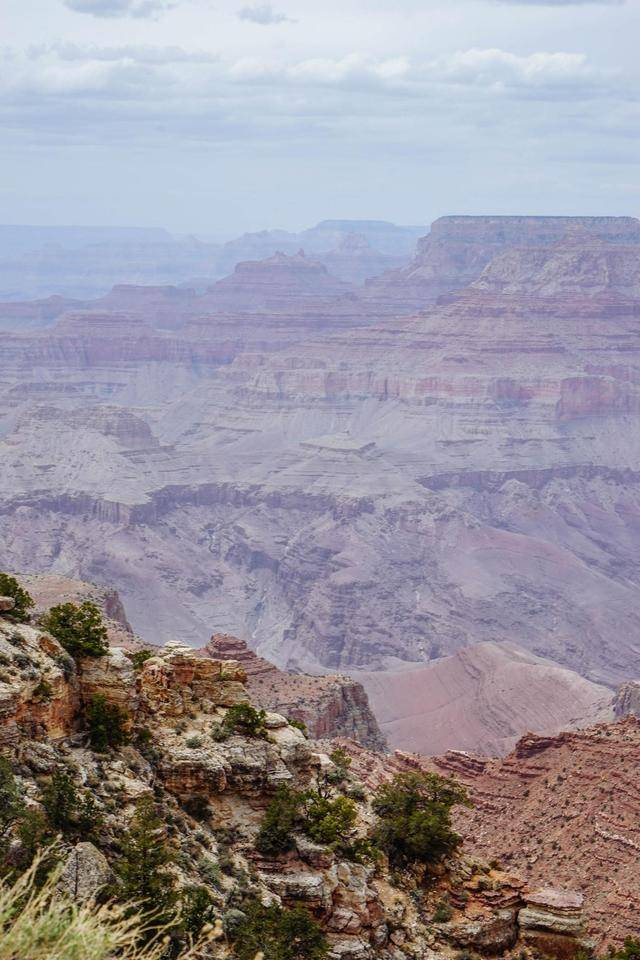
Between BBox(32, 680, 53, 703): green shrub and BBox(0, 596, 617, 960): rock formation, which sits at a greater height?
BBox(32, 680, 53, 703): green shrub

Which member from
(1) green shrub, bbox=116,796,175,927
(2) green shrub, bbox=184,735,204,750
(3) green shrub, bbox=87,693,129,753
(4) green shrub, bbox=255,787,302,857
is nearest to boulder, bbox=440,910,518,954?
(4) green shrub, bbox=255,787,302,857

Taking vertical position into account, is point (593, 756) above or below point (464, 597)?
above

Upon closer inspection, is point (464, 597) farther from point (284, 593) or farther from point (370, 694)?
point (370, 694)

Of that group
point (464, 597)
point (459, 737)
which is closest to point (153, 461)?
point (464, 597)

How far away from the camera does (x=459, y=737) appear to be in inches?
3546

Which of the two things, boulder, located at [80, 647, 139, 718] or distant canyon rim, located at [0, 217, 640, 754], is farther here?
distant canyon rim, located at [0, 217, 640, 754]

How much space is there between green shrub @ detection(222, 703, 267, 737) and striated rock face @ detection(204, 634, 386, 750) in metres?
30.4

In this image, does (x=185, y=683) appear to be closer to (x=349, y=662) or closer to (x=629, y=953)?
(x=629, y=953)

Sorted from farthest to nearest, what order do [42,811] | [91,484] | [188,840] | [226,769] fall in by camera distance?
[91,484] < [226,769] < [188,840] < [42,811]

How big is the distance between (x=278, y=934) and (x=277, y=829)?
3.06m

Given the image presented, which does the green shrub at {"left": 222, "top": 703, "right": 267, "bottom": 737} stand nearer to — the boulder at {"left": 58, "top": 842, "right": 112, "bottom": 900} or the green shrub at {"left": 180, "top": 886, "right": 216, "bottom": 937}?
the green shrub at {"left": 180, "top": 886, "right": 216, "bottom": 937}

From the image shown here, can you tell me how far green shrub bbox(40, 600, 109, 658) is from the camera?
26469 mm

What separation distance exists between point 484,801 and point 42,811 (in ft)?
88.8

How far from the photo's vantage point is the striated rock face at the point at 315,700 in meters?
59.9
